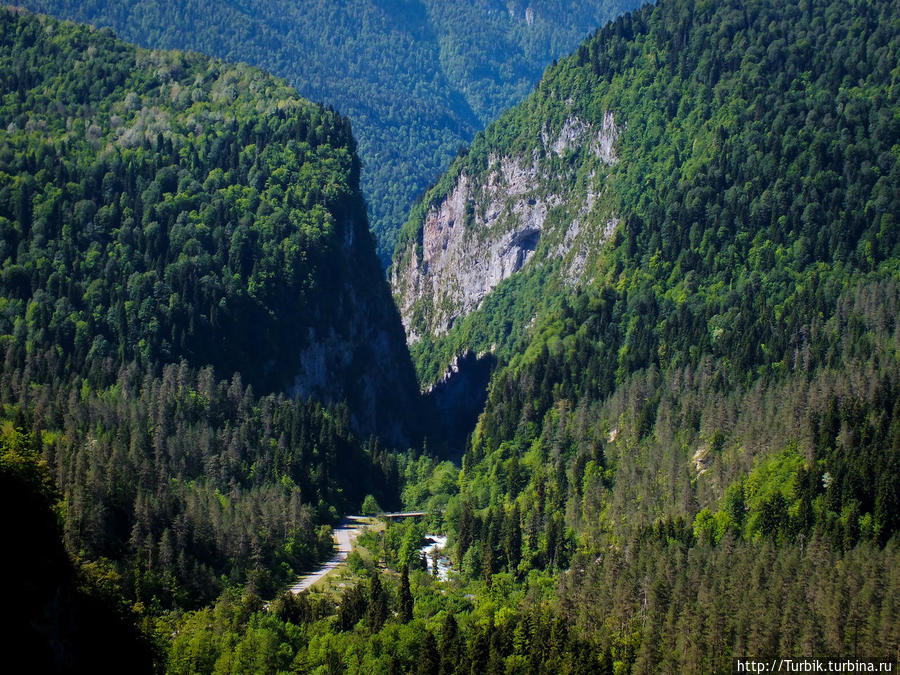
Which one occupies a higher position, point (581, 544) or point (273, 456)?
Answer: point (273, 456)

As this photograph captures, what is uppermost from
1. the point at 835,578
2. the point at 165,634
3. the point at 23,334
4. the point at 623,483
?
the point at 23,334

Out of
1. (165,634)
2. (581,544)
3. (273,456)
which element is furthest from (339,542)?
(165,634)

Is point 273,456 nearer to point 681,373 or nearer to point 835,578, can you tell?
point 681,373

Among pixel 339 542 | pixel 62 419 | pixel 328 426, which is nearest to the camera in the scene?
pixel 62 419

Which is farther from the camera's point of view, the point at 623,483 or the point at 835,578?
the point at 623,483

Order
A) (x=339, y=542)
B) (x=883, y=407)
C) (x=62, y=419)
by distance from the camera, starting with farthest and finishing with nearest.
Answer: (x=339, y=542), (x=62, y=419), (x=883, y=407)

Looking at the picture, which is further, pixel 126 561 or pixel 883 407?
pixel 883 407

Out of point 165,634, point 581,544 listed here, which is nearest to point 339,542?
point 581,544

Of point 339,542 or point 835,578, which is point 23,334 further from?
point 835,578

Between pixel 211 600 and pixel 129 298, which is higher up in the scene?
pixel 129 298
